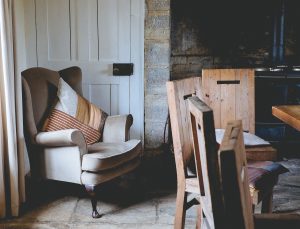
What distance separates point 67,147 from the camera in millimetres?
2982

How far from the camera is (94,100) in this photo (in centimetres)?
400

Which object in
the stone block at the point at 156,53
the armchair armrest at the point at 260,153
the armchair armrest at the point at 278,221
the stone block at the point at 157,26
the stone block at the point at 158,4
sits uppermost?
the stone block at the point at 158,4

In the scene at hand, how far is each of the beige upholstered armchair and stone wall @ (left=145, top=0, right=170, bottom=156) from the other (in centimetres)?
40

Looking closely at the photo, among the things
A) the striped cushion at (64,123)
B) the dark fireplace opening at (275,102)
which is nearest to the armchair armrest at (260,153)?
the striped cushion at (64,123)

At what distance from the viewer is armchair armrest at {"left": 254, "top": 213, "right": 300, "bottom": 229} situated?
4.86ft

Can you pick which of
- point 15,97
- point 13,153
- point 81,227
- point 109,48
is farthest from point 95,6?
point 81,227

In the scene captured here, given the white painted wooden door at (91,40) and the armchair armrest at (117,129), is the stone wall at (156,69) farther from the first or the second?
the armchair armrest at (117,129)

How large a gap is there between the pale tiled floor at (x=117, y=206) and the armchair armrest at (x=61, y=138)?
47 cm

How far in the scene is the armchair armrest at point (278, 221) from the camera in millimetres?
1480

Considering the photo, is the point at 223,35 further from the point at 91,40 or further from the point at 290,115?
the point at 290,115

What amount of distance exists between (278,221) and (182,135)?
0.71 metres

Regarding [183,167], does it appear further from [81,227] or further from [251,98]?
[81,227]

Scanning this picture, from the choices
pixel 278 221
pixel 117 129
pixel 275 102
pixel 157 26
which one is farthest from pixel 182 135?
pixel 275 102

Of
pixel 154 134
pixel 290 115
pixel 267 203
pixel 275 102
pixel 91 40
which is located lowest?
pixel 267 203
